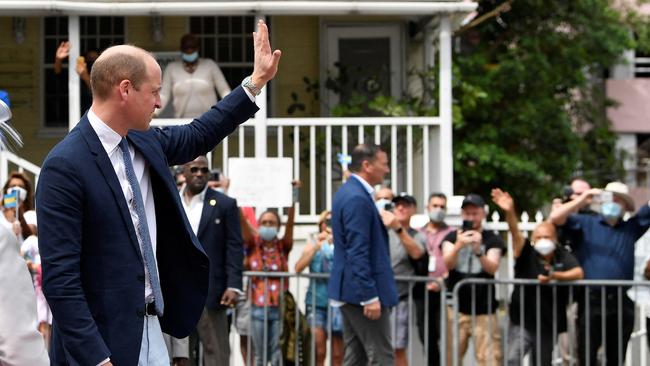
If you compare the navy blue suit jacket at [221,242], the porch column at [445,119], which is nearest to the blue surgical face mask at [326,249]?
the navy blue suit jacket at [221,242]

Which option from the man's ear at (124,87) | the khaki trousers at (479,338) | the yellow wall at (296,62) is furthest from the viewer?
the yellow wall at (296,62)

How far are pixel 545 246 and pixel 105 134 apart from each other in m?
6.88

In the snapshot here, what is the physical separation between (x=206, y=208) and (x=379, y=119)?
181 inches

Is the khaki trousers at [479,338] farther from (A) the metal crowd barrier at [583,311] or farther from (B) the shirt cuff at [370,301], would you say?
(B) the shirt cuff at [370,301]

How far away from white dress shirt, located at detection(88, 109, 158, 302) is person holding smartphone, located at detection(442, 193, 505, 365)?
660 cm

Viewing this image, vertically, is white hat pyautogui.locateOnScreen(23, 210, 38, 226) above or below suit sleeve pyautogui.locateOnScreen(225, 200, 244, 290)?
above

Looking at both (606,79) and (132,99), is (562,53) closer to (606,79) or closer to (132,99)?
(606,79)

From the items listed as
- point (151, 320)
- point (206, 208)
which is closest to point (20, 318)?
point (151, 320)

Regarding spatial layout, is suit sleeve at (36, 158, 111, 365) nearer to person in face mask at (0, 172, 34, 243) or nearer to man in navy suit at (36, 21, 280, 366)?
man in navy suit at (36, 21, 280, 366)

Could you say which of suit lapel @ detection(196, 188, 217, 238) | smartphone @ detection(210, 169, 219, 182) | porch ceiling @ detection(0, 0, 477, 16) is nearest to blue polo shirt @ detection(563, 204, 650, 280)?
suit lapel @ detection(196, 188, 217, 238)

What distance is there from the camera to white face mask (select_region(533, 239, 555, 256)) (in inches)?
448

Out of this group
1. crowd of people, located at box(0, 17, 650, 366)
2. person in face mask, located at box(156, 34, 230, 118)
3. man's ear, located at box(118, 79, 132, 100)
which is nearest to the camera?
man's ear, located at box(118, 79, 132, 100)

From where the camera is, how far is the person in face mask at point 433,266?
1181 centimetres

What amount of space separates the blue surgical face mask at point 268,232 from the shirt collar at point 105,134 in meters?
7.10
